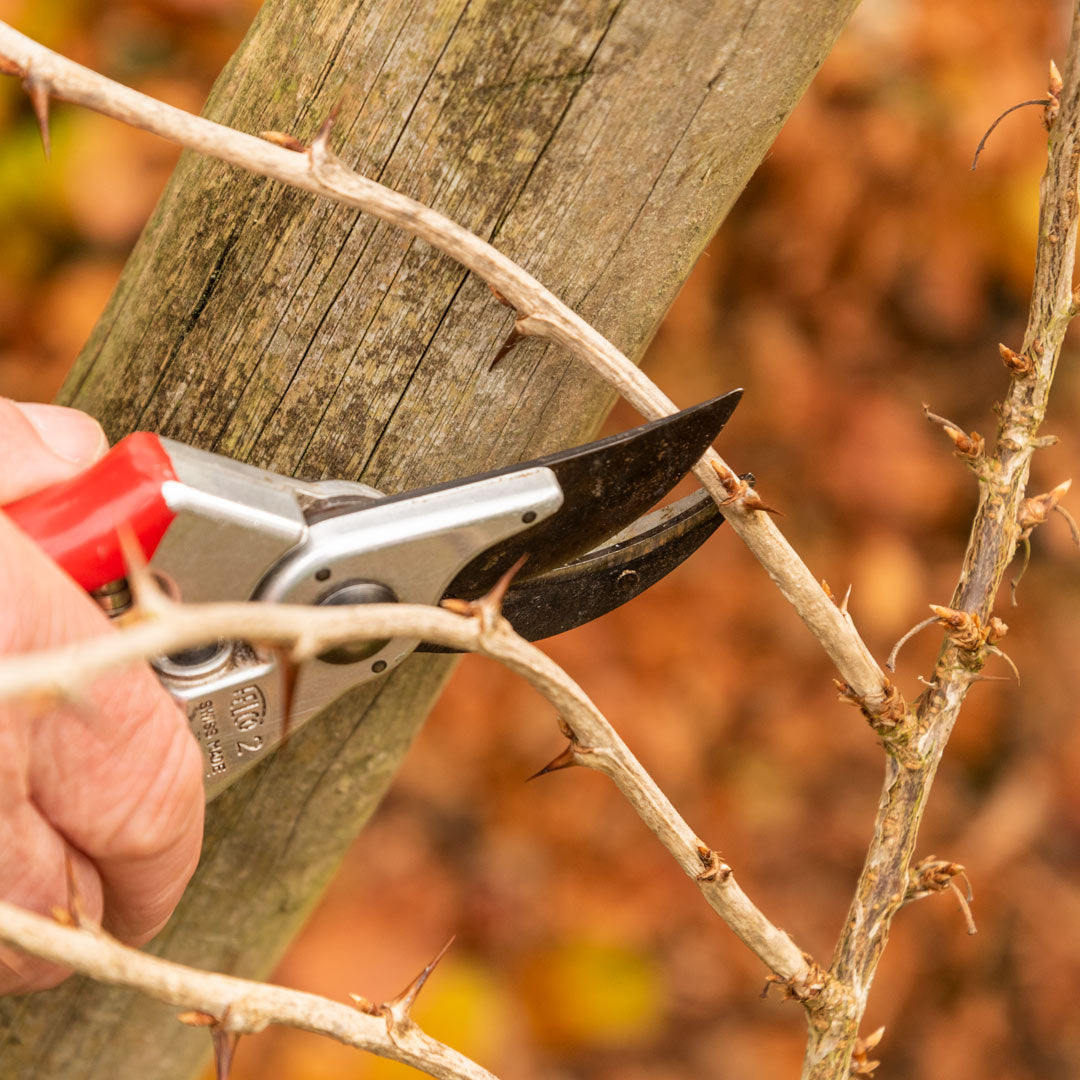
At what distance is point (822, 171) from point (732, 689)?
4.93 feet

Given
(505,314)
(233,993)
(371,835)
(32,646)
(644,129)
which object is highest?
(644,129)

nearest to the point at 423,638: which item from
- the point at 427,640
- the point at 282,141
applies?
the point at 427,640

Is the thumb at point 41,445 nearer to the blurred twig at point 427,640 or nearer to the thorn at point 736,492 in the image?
the blurred twig at point 427,640

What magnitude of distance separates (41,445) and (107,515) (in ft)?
0.46

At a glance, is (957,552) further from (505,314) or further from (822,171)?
(505,314)

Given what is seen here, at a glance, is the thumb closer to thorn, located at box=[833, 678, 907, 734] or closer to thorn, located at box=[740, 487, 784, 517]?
thorn, located at box=[740, 487, 784, 517]

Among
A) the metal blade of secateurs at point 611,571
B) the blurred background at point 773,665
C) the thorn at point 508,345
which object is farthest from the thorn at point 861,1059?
the blurred background at point 773,665

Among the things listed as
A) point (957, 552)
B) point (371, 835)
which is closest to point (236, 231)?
point (371, 835)

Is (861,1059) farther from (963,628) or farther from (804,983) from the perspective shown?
(963,628)

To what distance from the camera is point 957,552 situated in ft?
10.8

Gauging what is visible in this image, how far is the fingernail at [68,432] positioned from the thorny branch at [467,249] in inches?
11.2

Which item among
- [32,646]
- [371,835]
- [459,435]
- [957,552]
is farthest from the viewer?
[957,552]

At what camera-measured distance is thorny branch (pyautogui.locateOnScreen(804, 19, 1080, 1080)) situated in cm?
96

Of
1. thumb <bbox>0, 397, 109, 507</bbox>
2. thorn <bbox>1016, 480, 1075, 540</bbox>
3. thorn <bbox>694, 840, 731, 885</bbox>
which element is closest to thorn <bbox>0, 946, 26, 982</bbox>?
thumb <bbox>0, 397, 109, 507</bbox>
